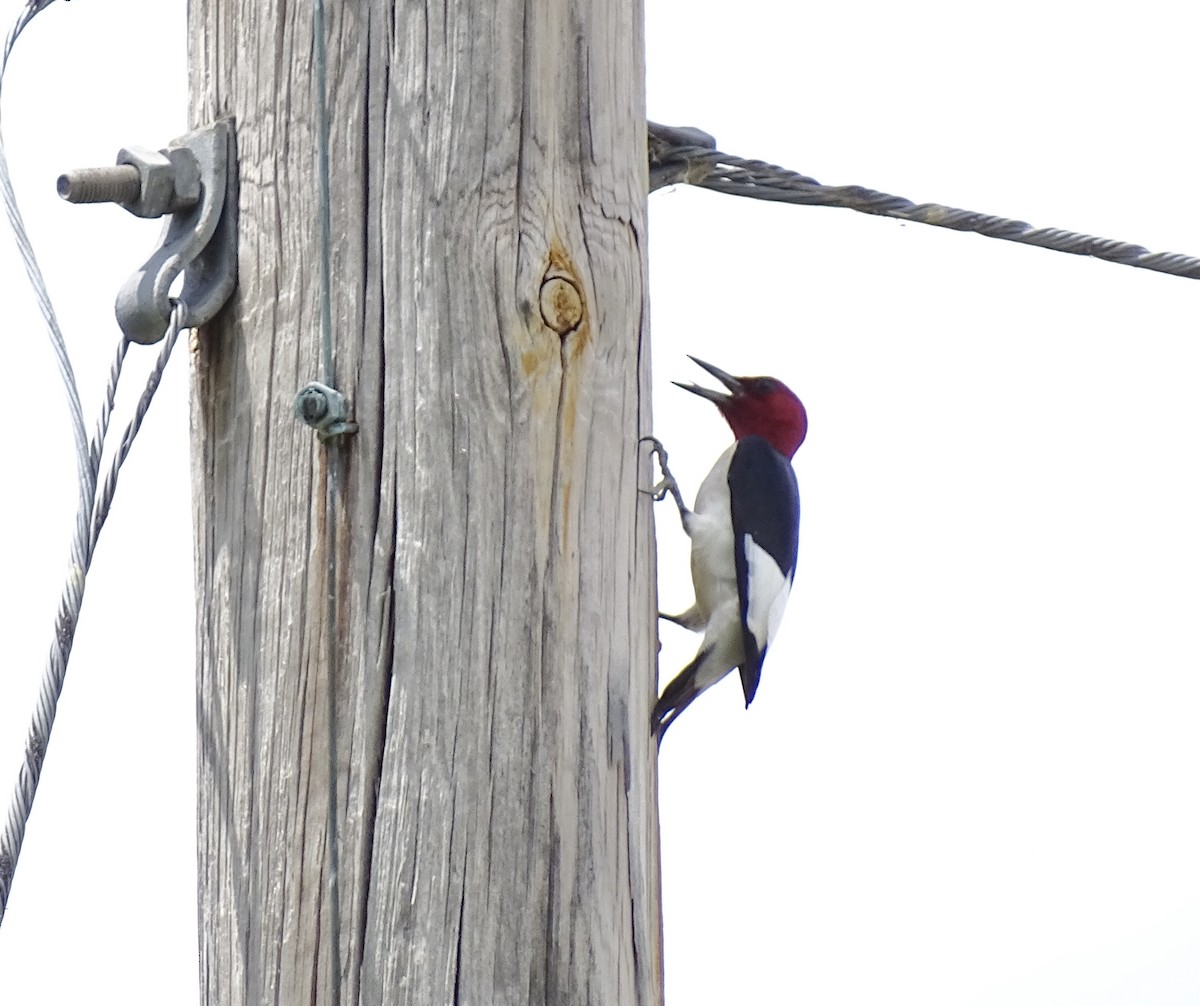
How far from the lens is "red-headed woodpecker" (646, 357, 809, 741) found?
4.29m

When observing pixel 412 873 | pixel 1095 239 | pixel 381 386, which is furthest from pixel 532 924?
pixel 1095 239

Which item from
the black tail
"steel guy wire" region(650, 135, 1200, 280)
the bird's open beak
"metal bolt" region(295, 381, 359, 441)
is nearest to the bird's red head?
the bird's open beak

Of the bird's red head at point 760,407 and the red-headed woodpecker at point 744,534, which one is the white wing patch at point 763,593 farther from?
the bird's red head at point 760,407

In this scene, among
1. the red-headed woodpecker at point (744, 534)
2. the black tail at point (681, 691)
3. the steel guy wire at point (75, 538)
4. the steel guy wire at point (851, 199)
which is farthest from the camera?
the red-headed woodpecker at point (744, 534)

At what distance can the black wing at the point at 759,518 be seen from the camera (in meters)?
4.39

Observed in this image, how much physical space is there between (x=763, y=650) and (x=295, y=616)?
2668mm

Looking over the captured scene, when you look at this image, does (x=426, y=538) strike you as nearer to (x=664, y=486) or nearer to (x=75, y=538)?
(x=75, y=538)

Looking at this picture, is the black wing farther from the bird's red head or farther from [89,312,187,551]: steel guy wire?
[89,312,187,551]: steel guy wire

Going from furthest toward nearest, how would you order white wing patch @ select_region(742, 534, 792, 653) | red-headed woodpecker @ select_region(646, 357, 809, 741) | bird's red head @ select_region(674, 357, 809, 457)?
bird's red head @ select_region(674, 357, 809, 457), white wing patch @ select_region(742, 534, 792, 653), red-headed woodpecker @ select_region(646, 357, 809, 741)

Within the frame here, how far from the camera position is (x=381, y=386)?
1985 mm

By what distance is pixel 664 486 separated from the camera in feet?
10.7

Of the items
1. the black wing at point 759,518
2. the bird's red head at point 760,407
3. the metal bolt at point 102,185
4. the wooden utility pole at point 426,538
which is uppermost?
the bird's red head at point 760,407

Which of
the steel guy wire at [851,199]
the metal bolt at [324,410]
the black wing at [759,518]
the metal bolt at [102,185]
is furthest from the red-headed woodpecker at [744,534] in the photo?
the metal bolt at [102,185]

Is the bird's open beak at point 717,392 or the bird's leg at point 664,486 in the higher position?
the bird's open beak at point 717,392
